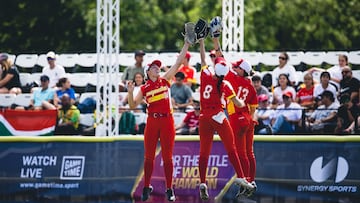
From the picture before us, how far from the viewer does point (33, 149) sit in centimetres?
2977

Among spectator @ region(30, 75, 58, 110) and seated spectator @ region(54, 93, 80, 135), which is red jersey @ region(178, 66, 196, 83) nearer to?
seated spectator @ region(54, 93, 80, 135)

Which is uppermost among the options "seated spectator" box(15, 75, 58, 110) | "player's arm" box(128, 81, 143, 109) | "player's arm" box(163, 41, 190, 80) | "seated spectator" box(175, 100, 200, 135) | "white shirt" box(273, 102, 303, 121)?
"player's arm" box(163, 41, 190, 80)

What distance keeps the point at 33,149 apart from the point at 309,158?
606cm

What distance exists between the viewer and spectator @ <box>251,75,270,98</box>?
29.1m

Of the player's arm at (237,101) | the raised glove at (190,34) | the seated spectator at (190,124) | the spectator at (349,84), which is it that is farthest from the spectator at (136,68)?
the player's arm at (237,101)

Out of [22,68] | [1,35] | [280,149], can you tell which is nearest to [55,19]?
[1,35]

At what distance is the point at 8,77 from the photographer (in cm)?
3108

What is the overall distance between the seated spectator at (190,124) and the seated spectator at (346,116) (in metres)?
3.03

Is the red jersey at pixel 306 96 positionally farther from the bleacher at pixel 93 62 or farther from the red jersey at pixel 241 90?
the red jersey at pixel 241 90

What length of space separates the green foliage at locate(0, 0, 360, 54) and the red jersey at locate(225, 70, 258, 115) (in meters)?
19.1

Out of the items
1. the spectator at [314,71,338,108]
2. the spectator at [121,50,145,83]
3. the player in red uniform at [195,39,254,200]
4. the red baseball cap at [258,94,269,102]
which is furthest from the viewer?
the spectator at [121,50,145,83]

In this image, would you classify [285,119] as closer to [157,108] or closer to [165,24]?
[157,108]

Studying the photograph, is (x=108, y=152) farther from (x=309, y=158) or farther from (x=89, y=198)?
(x=309, y=158)

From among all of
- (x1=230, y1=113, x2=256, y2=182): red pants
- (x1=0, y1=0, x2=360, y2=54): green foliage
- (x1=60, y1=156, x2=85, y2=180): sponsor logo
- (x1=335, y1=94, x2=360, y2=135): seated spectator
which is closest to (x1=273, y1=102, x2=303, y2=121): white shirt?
(x1=335, y1=94, x2=360, y2=135): seated spectator
